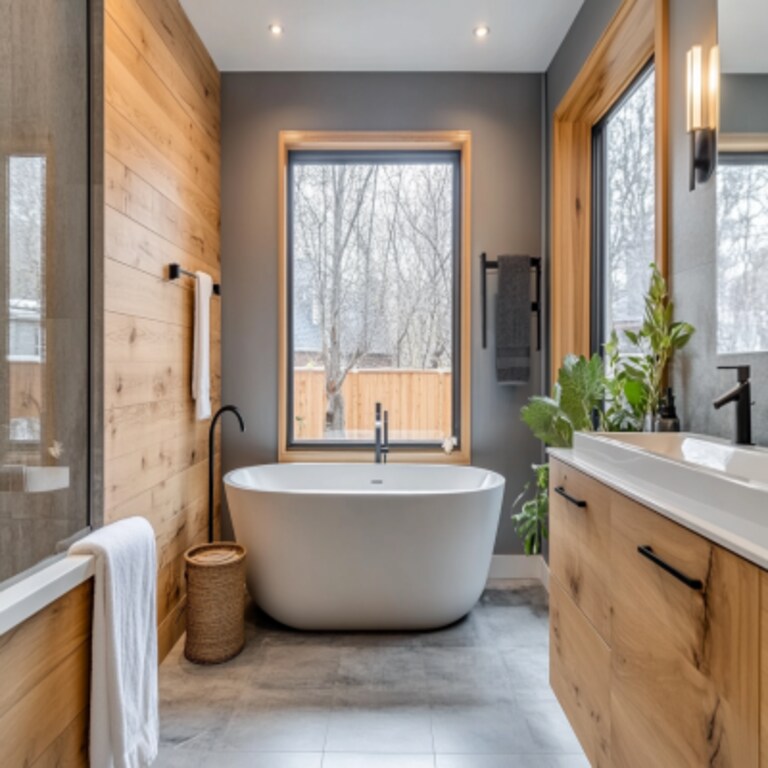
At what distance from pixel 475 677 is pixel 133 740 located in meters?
1.22

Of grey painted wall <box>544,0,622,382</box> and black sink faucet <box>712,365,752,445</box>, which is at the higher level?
grey painted wall <box>544,0,622,382</box>

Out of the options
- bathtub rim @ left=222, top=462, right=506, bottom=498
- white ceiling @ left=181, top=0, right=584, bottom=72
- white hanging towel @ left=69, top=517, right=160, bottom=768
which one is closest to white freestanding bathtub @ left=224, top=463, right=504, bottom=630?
→ bathtub rim @ left=222, top=462, right=506, bottom=498

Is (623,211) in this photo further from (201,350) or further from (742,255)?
(201,350)

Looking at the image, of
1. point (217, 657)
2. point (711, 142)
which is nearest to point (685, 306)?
point (711, 142)

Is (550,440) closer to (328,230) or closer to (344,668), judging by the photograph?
(344,668)

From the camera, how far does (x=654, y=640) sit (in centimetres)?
107

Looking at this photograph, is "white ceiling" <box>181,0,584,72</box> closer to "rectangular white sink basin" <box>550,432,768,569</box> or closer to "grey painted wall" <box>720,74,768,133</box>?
"grey painted wall" <box>720,74,768,133</box>

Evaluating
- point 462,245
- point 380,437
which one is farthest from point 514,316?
point 380,437

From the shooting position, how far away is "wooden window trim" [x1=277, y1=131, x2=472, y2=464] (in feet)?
10.0

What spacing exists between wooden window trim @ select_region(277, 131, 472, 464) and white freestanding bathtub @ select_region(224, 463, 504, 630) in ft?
2.12

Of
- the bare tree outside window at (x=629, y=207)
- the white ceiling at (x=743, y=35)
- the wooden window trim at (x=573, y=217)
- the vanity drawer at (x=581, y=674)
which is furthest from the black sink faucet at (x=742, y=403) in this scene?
the wooden window trim at (x=573, y=217)

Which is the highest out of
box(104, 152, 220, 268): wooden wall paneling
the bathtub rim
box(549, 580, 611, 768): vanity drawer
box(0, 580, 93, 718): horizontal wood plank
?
box(104, 152, 220, 268): wooden wall paneling

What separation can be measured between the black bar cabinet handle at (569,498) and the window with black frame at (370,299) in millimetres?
1562

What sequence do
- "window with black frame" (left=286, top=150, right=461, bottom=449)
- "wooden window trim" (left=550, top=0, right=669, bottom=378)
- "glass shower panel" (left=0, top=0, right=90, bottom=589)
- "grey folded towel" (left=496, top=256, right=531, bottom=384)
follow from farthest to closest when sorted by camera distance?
"window with black frame" (left=286, top=150, right=461, bottom=449)
"grey folded towel" (left=496, top=256, right=531, bottom=384)
"wooden window trim" (left=550, top=0, right=669, bottom=378)
"glass shower panel" (left=0, top=0, right=90, bottom=589)
